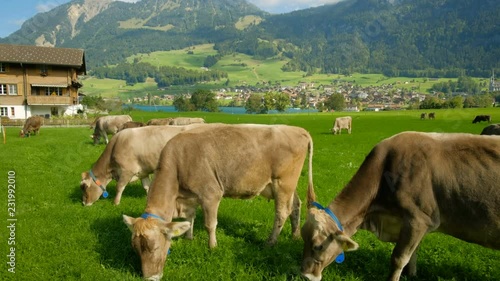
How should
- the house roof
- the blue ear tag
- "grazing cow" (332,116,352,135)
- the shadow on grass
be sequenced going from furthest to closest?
1. the house roof
2. "grazing cow" (332,116,352,135)
3. the shadow on grass
4. the blue ear tag

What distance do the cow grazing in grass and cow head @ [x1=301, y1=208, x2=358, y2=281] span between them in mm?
6711

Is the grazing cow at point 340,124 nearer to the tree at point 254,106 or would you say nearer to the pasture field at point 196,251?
the pasture field at point 196,251

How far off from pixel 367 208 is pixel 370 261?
1661mm

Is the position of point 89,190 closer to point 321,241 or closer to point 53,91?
point 321,241

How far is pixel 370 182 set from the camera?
5.78 m

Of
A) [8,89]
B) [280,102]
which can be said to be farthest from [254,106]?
[8,89]

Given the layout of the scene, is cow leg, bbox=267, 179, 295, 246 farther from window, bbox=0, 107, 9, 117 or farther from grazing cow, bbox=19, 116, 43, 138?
window, bbox=0, 107, 9, 117

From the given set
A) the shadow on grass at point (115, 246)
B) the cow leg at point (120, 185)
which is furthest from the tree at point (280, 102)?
the shadow on grass at point (115, 246)

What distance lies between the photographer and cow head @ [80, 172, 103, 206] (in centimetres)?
1100

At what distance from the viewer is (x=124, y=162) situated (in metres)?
11.4

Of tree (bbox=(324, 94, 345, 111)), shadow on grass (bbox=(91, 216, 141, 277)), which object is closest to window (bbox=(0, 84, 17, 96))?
shadow on grass (bbox=(91, 216, 141, 277))

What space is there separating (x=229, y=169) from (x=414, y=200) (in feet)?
12.5

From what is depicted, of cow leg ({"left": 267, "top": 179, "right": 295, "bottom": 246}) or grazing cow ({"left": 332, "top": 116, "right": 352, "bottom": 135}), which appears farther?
grazing cow ({"left": 332, "top": 116, "right": 352, "bottom": 135})

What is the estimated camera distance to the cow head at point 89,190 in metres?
11.0
